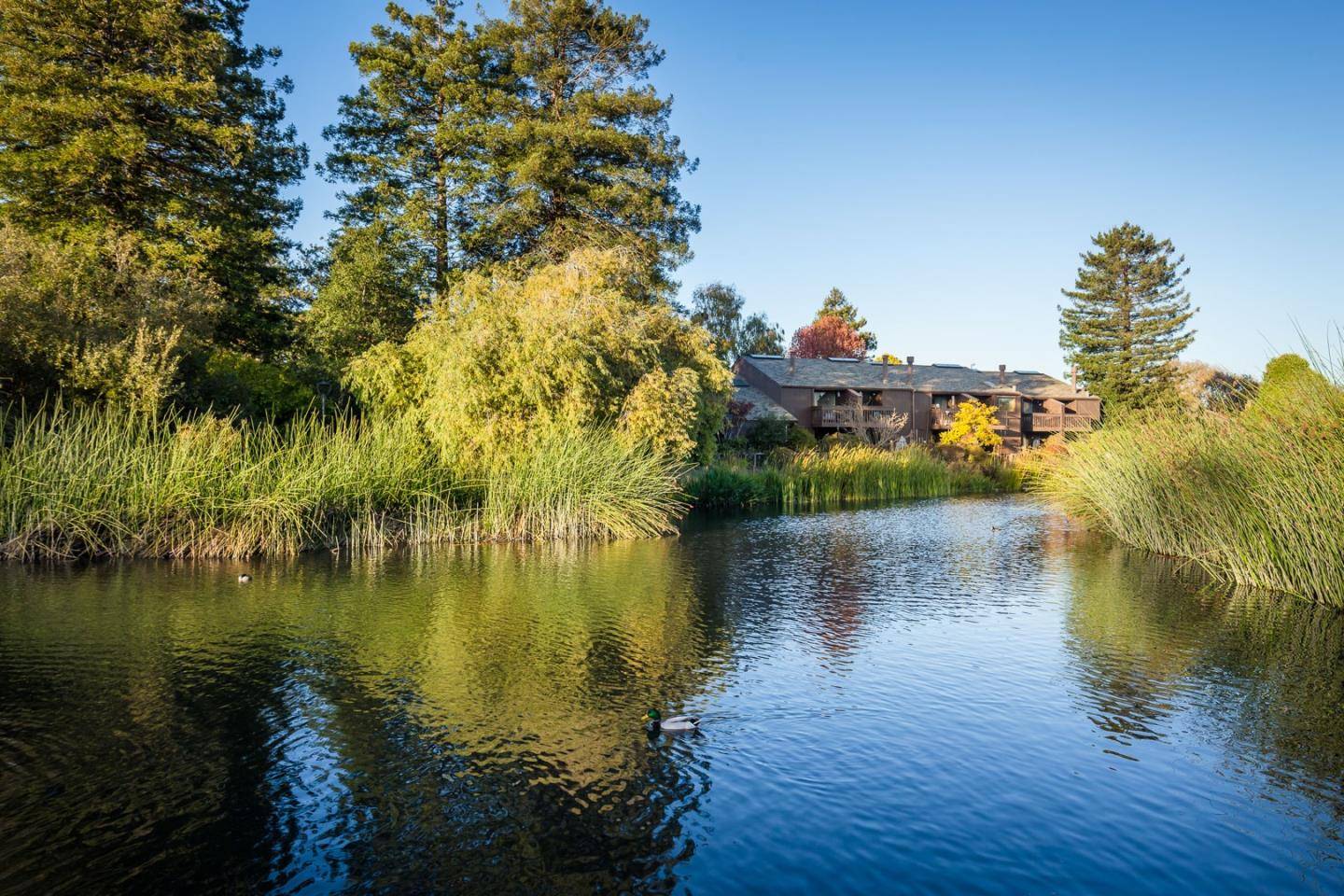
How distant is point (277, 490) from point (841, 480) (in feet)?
71.3

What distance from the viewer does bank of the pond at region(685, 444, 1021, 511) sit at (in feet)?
94.6

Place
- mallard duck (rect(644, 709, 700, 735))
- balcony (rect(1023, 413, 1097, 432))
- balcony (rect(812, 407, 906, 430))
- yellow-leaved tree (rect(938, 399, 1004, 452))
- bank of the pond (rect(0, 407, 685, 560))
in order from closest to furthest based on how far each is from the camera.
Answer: mallard duck (rect(644, 709, 700, 735))
bank of the pond (rect(0, 407, 685, 560))
yellow-leaved tree (rect(938, 399, 1004, 452))
balcony (rect(812, 407, 906, 430))
balcony (rect(1023, 413, 1097, 432))

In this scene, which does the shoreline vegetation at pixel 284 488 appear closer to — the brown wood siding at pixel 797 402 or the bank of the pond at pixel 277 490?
the bank of the pond at pixel 277 490

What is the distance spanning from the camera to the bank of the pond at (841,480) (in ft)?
94.6

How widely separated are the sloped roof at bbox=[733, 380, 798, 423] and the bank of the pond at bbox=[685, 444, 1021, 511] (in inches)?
230

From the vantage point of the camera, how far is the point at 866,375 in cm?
5644

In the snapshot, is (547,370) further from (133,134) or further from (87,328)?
→ (133,134)

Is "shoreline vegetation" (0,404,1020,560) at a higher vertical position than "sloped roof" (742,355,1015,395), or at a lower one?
lower

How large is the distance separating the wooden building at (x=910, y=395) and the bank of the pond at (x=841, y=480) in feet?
34.0

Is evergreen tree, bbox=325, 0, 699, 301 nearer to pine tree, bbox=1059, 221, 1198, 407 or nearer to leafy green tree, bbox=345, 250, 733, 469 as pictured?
leafy green tree, bbox=345, 250, 733, 469

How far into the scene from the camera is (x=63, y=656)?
9.38 m

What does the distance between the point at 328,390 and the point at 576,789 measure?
75.5 feet

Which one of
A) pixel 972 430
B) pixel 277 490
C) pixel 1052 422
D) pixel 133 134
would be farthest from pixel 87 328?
pixel 1052 422

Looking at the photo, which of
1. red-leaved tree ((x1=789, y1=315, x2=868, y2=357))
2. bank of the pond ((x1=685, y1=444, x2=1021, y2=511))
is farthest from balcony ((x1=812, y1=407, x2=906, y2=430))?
red-leaved tree ((x1=789, y1=315, x2=868, y2=357))
